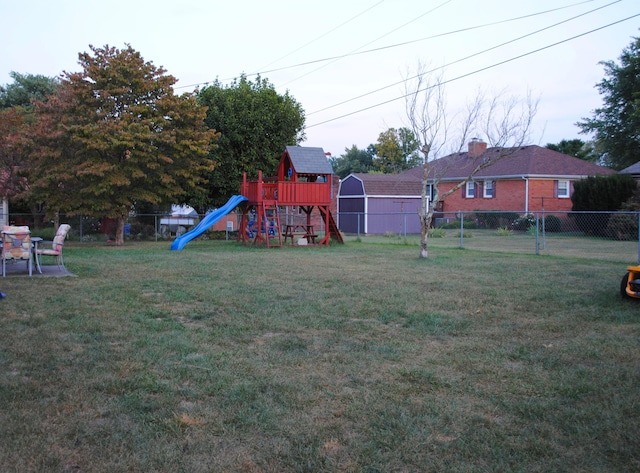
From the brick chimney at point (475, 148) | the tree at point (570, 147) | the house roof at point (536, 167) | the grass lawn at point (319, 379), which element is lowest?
the grass lawn at point (319, 379)

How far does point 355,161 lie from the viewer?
6581cm

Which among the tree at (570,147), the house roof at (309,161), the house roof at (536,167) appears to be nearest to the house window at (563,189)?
the house roof at (536,167)

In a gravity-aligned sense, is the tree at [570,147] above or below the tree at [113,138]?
above

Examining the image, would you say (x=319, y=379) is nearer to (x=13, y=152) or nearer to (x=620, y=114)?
(x=13, y=152)

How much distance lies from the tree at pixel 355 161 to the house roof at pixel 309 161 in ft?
141

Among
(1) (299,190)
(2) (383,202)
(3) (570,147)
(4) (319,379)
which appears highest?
(3) (570,147)

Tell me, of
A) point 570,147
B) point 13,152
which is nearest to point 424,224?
point 13,152

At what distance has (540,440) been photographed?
146 inches

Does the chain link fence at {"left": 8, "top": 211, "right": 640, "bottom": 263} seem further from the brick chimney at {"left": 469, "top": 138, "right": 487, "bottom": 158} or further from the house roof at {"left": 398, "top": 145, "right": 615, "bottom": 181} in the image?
the brick chimney at {"left": 469, "top": 138, "right": 487, "bottom": 158}

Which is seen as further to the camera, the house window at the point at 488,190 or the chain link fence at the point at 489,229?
the house window at the point at 488,190

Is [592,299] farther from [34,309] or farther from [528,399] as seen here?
[34,309]

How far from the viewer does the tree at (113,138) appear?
20609 millimetres

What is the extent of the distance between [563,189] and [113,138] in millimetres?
25820

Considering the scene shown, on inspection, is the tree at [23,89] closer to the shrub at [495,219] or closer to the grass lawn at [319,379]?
the shrub at [495,219]
